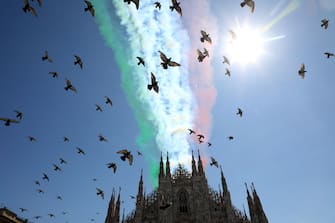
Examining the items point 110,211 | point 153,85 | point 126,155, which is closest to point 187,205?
point 110,211

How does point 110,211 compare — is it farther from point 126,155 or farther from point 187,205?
point 126,155

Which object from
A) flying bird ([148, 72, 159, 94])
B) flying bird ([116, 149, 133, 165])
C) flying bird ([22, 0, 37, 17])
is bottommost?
flying bird ([116, 149, 133, 165])

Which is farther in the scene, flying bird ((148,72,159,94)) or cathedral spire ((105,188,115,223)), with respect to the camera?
cathedral spire ((105,188,115,223))

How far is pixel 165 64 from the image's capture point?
11.6 metres

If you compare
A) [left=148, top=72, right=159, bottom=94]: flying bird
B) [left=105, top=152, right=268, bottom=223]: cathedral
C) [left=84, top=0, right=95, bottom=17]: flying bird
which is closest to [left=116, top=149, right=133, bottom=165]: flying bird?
[left=148, top=72, right=159, bottom=94]: flying bird

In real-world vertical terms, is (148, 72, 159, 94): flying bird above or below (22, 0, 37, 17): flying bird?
below

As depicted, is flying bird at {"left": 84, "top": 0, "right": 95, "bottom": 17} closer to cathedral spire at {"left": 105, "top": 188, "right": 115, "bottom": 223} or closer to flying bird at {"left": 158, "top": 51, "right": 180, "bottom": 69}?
flying bird at {"left": 158, "top": 51, "right": 180, "bottom": 69}

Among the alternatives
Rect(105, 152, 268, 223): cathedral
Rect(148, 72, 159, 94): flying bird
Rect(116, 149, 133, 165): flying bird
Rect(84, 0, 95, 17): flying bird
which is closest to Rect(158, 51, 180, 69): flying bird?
Rect(148, 72, 159, 94): flying bird

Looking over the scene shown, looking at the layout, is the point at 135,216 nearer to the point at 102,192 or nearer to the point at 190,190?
the point at 190,190

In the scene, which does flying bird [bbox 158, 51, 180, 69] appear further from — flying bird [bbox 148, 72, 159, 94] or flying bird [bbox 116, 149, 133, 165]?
flying bird [bbox 116, 149, 133, 165]

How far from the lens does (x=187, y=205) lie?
39.6 m

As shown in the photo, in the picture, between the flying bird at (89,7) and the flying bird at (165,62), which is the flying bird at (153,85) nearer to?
the flying bird at (165,62)

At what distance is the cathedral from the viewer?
36.2 m

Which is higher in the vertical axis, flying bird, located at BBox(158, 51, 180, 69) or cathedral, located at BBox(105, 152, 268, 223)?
cathedral, located at BBox(105, 152, 268, 223)
